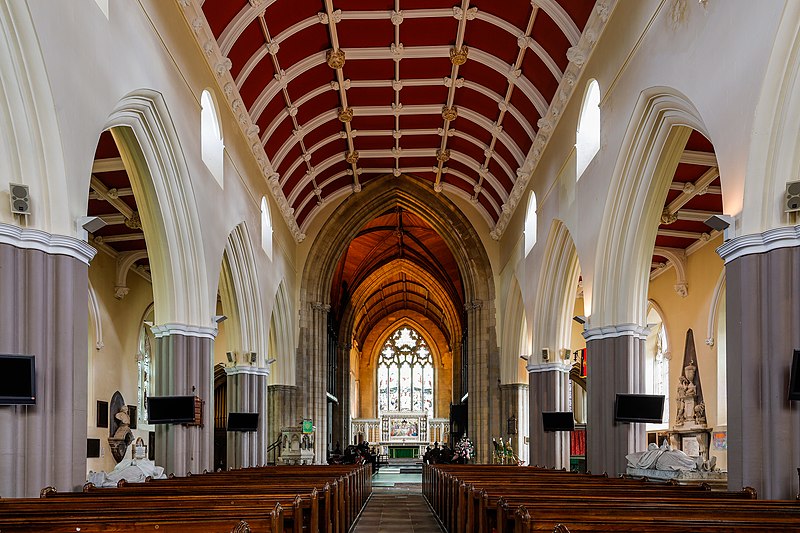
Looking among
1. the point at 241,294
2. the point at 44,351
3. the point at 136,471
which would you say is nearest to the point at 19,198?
the point at 44,351

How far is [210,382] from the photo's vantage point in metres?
13.9

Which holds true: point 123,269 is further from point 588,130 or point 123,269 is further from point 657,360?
point 657,360

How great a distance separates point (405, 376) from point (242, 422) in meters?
31.1

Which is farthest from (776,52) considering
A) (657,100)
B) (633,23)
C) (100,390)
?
(100,390)

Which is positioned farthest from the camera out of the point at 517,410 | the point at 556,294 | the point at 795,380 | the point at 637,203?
the point at 517,410

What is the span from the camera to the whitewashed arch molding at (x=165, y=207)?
11273 millimetres

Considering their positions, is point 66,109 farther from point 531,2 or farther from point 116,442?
point 116,442

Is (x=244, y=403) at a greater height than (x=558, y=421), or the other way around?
(x=244, y=403)

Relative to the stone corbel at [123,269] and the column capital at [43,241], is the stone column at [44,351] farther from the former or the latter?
the stone corbel at [123,269]

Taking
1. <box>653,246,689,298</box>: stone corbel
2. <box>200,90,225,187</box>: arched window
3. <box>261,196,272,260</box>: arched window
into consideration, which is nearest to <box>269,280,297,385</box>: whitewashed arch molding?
<box>261,196,272,260</box>: arched window

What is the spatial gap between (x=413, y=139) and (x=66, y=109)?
1437 cm

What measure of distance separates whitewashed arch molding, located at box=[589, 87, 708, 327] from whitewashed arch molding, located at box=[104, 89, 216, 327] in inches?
241

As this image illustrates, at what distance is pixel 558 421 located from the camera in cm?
1709

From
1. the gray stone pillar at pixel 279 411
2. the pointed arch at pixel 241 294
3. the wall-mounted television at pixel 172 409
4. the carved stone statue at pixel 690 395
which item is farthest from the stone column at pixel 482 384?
the wall-mounted television at pixel 172 409
